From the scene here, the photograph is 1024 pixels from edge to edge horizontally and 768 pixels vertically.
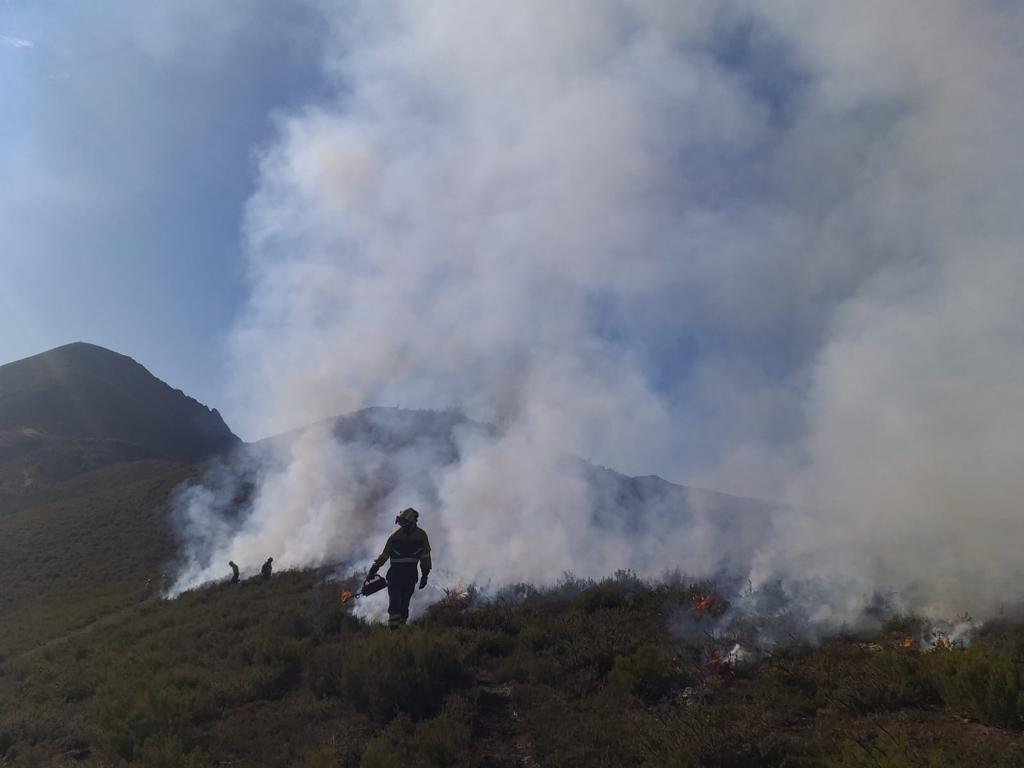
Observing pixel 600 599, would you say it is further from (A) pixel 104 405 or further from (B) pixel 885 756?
(A) pixel 104 405

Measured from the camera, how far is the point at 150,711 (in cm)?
890

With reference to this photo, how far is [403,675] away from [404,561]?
425cm

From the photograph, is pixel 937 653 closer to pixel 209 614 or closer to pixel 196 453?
pixel 209 614

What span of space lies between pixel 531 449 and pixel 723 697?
622 inches

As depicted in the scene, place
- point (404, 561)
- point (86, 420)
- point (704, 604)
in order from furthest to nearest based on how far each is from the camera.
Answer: point (86, 420)
point (404, 561)
point (704, 604)

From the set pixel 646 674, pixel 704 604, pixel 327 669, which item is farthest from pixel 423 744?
pixel 704 604

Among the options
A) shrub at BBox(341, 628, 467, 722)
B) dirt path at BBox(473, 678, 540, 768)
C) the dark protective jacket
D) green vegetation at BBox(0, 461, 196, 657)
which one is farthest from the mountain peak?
dirt path at BBox(473, 678, 540, 768)

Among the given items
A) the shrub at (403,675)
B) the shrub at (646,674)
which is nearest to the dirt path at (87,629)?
the shrub at (403,675)

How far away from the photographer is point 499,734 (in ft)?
26.4

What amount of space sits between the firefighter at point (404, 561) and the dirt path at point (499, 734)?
3.61 metres

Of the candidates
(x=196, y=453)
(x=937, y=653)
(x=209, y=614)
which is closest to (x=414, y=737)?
(x=937, y=653)

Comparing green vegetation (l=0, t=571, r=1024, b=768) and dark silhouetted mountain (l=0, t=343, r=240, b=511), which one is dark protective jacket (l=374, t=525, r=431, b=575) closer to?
green vegetation (l=0, t=571, r=1024, b=768)

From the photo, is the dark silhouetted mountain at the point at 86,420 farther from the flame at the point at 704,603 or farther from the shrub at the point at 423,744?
the shrub at the point at 423,744

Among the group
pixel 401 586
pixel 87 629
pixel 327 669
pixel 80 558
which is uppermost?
pixel 80 558
